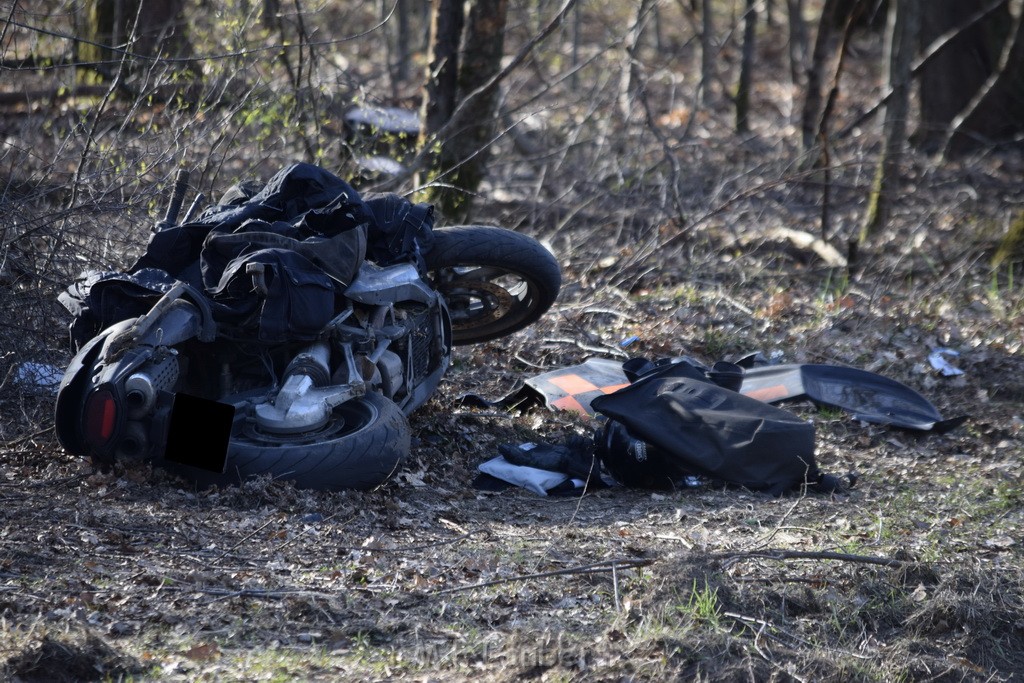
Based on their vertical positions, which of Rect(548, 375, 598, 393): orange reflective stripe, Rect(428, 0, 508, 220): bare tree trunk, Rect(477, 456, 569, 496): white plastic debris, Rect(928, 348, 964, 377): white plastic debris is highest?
Rect(428, 0, 508, 220): bare tree trunk

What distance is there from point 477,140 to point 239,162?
192 cm

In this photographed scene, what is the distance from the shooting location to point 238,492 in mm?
4012

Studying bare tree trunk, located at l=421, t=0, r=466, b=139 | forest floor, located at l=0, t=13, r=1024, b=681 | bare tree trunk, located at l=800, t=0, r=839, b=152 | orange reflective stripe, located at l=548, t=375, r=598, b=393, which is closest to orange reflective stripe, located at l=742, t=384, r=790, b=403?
forest floor, located at l=0, t=13, r=1024, b=681

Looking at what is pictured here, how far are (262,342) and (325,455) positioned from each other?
56 centimetres

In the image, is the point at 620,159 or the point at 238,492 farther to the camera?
the point at 620,159

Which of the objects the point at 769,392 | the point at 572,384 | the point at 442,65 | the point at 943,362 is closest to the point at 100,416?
the point at 572,384

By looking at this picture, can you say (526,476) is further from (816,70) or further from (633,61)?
(816,70)

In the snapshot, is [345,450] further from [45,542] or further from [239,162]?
[239,162]

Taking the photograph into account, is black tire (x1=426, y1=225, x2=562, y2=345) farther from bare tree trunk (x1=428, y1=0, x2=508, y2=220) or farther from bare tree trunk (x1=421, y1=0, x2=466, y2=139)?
bare tree trunk (x1=421, y1=0, x2=466, y2=139)

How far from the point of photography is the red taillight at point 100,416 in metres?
3.81

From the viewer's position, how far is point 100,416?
3840mm

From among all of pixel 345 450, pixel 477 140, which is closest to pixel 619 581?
pixel 345 450

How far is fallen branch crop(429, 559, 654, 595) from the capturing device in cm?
338

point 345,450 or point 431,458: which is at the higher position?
point 345,450
